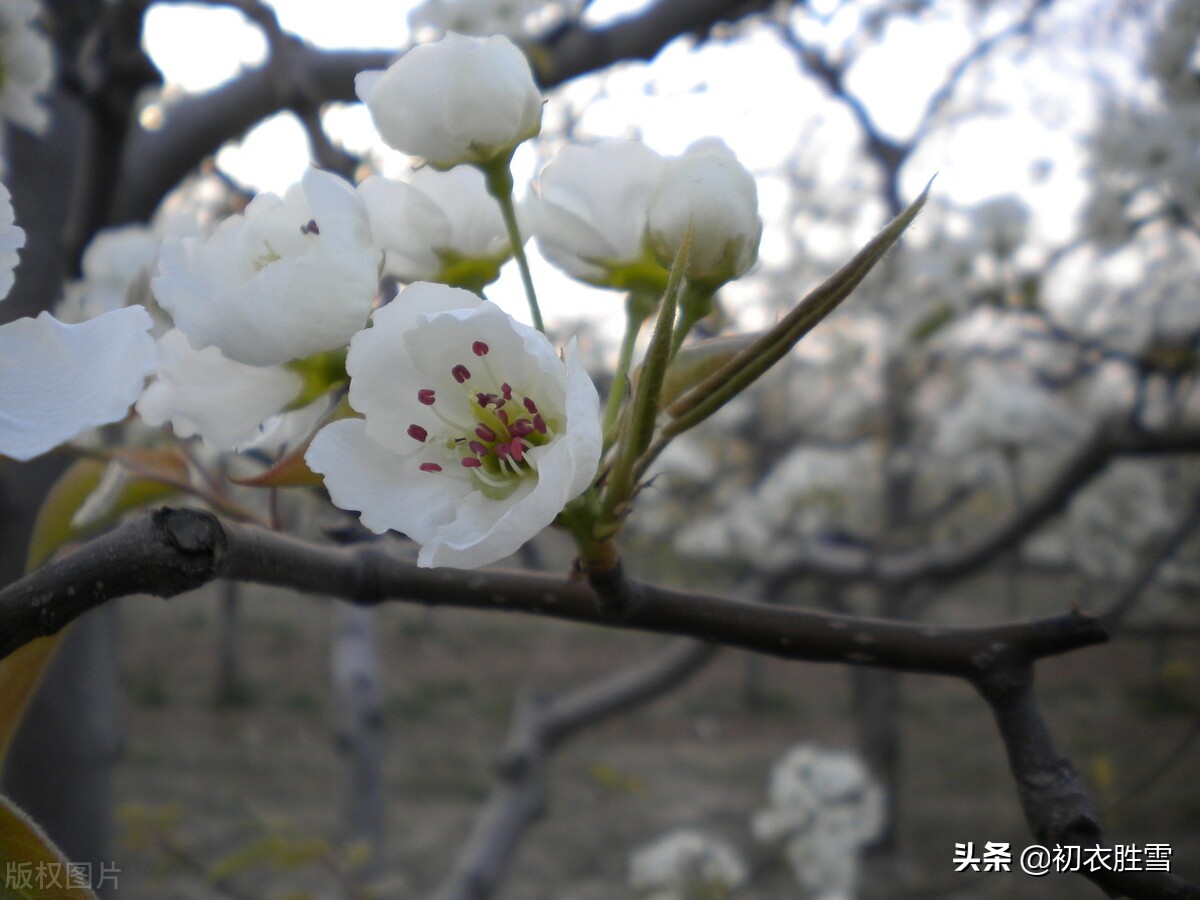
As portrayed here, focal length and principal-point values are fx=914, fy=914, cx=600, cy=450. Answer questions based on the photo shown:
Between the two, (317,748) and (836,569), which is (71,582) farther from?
(317,748)

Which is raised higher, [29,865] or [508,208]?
[508,208]

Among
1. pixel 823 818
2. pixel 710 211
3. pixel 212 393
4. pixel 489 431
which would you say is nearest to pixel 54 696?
pixel 212 393

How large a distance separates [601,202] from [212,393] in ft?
0.86

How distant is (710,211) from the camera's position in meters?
0.53

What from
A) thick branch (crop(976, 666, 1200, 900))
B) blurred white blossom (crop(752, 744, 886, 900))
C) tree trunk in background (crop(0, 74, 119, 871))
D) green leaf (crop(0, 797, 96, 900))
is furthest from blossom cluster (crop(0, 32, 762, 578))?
blurred white blossom (crop(752, 744, 886, 900))

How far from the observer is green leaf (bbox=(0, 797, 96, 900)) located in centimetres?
40

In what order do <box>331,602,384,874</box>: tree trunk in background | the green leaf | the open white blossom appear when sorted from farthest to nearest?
the open white blossom < <box>331,602,384,874</box>: tree trunk in background < the green leaf

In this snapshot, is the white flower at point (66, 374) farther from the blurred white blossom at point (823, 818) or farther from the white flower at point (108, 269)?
the blurred white blossom at point (823, 818)

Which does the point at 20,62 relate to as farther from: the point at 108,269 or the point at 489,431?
the point at 489,431

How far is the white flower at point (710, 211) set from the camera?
0.53 m

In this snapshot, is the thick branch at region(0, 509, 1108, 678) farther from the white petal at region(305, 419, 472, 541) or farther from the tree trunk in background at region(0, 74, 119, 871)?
the tree trunk in background at region(0, 74, 119, 871)

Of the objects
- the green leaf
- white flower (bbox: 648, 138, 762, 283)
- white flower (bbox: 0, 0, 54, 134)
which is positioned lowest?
the green leaf

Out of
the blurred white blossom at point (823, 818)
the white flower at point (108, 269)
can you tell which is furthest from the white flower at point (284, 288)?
the blurred white blossom at point (823, 818)

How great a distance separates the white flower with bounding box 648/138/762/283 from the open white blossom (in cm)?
226
